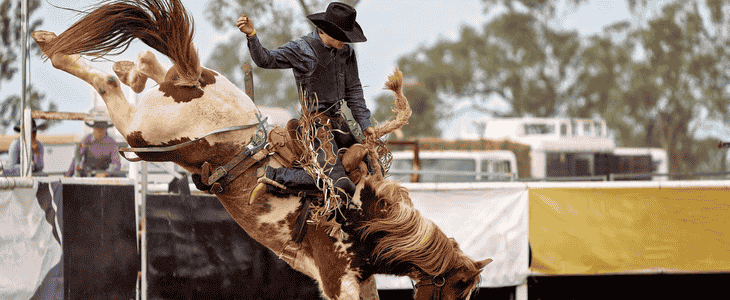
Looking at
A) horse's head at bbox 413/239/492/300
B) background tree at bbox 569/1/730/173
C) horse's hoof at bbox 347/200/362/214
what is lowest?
horse's head at bbox 413/239/492/300

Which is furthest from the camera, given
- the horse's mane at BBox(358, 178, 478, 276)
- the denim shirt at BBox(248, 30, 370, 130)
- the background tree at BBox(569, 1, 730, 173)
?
the background tree at BBox(569, 1, 730, 173)

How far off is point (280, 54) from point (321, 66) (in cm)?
38

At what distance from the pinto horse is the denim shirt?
39 cm

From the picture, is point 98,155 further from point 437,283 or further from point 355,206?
point 437,283

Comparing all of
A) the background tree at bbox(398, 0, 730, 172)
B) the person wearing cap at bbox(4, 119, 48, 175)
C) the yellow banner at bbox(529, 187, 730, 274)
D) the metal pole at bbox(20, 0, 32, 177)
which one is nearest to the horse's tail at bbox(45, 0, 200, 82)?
the metal pole at bbox(20, 0, 32, 177)

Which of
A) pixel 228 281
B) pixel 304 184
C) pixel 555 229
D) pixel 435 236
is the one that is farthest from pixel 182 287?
pixel 555 229

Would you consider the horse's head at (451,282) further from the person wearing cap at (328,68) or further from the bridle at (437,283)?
the person wearing cap at (328,68)

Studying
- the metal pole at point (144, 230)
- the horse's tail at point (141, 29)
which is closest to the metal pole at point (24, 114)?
the horse's tail at point (141, 29)

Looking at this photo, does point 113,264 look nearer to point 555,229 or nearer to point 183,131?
point 183,131

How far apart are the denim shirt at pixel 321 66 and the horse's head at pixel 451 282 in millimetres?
1078

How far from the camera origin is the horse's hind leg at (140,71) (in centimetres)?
383

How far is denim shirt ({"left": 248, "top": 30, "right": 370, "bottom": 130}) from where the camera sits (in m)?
3.53

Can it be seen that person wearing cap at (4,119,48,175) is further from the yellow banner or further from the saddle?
the yellow banner

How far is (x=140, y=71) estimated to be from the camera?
3848mm
